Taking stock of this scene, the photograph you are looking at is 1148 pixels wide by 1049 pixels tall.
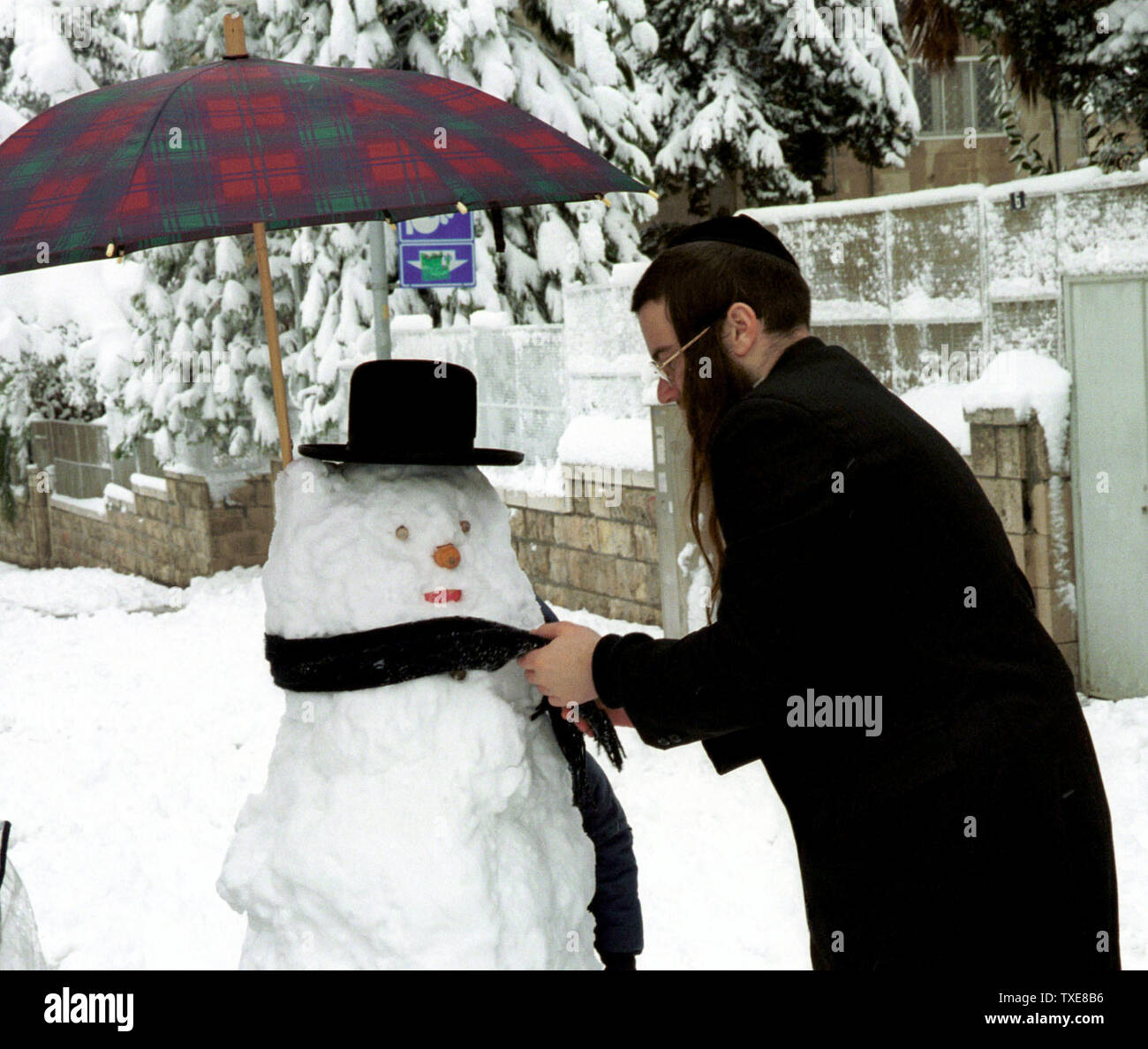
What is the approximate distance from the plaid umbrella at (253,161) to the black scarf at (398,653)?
64cm

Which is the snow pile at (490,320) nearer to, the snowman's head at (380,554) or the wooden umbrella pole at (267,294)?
the wooden umbrella pole at (267,294)

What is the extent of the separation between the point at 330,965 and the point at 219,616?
30.2 feet

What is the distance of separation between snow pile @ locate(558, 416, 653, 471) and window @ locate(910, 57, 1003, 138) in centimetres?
1069

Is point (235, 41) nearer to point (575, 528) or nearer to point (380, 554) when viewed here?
point (380, 554)

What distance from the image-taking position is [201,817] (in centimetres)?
652

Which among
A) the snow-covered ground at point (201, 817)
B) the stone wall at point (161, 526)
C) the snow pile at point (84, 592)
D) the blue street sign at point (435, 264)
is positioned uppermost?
the blue street sign at point (435, 264)

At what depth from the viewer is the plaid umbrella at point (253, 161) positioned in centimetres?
296

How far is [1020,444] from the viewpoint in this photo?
6.52 metres

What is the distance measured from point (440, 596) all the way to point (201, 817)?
4112 millimetres

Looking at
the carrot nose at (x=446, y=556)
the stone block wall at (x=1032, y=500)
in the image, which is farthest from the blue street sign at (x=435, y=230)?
the carrot nose at (x=446, y=556)

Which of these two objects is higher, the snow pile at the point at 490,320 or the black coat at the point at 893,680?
the snow pile at the point at 490,320

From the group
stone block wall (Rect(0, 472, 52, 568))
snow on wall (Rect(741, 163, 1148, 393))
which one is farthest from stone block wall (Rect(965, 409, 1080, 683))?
stone block wall (Rect(0, 472, 52, 568))
